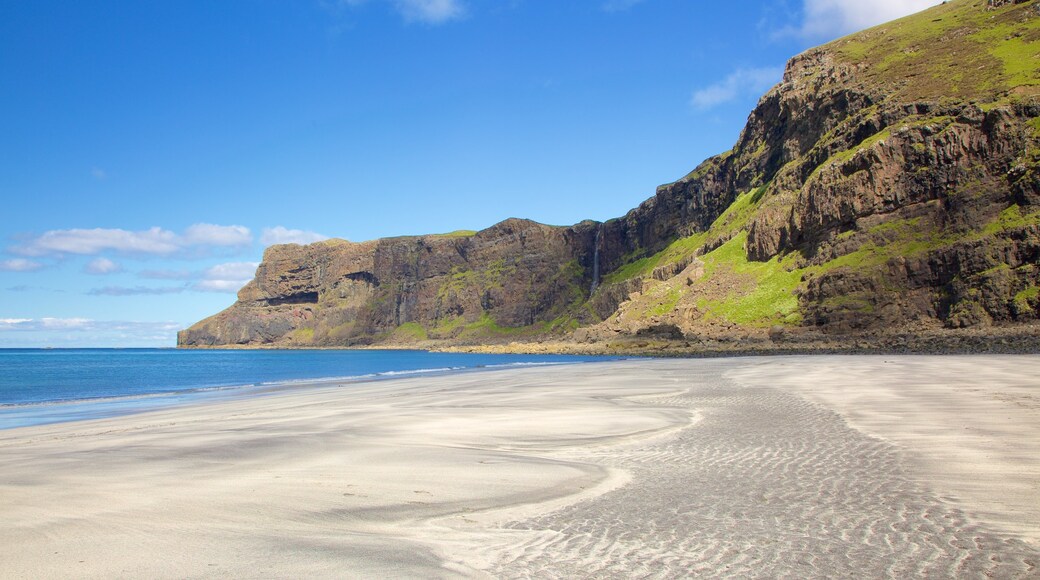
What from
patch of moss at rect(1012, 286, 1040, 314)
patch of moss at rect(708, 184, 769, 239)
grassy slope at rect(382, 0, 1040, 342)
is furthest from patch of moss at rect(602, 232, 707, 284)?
patch of moss at rect(1012, 286, 1040, 314)

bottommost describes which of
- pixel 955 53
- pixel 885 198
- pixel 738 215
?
pixel 885 198

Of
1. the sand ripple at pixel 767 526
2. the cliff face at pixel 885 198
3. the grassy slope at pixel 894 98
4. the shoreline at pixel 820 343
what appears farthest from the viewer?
the grassy slope at pixel 894 98

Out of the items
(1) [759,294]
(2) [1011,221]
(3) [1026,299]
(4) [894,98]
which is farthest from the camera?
(4) [894,98]

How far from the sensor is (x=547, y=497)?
9.43 m

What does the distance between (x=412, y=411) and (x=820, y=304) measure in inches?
2888

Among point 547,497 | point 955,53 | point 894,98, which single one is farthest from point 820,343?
point 547,497

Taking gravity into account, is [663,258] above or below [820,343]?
above

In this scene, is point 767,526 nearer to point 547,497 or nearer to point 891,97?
point 547,497

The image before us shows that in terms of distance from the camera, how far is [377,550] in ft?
22.8

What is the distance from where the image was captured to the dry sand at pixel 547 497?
6449 millimetres

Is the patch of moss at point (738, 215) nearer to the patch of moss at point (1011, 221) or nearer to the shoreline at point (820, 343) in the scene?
the shoreline at point (820, 343)

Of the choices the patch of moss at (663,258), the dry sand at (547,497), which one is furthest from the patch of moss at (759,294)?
the dry sand at (547,497)

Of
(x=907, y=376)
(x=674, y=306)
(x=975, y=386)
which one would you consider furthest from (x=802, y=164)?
(x=975, y=386)

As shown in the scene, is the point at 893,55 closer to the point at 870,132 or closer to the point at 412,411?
the point at 870,132
